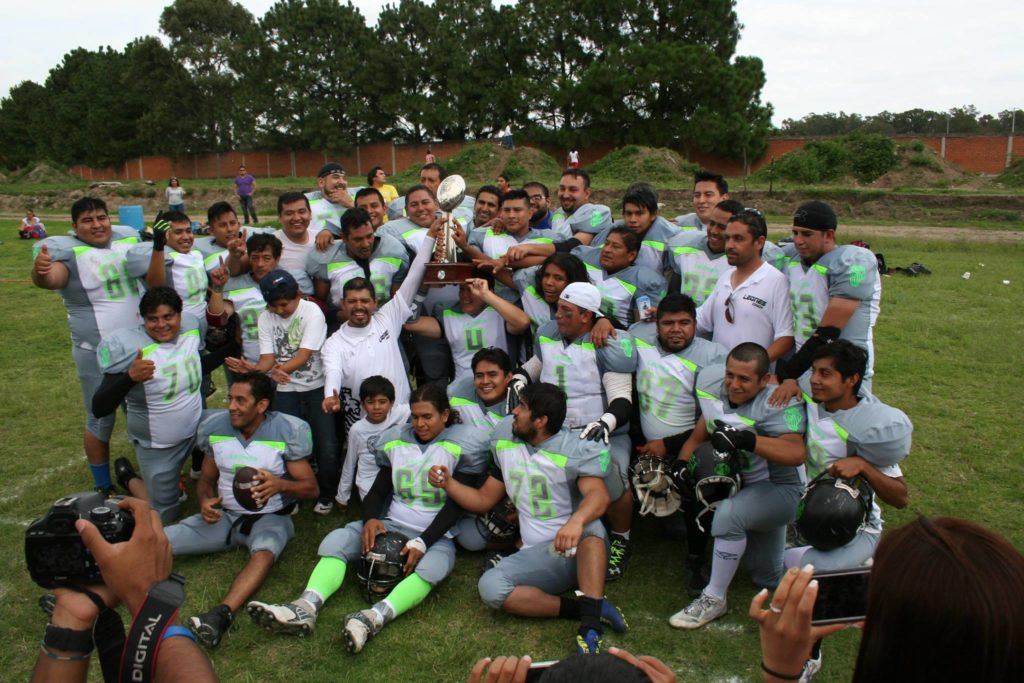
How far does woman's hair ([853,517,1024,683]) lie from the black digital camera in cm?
177

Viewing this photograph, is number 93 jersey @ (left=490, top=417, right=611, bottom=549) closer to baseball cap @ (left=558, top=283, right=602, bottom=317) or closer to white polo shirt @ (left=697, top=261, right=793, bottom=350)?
baseball cap @ (left=558, top=283, right=602, bottom=317)

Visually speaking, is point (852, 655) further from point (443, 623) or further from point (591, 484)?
point (443, 623)

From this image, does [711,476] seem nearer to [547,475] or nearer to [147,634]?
[547,475]

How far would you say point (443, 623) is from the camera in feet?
14.2

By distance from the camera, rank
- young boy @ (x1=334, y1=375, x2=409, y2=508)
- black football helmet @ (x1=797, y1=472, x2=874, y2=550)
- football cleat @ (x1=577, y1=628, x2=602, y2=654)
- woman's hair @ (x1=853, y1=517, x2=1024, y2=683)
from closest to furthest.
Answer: woman's hair @ (x1=853, y1=517, x2=1024, y2=683), black football helmet @ (x1=797, y1=472, x2=874, y2=550), football cleat @ (x1=577, y1=628, x2=602, y2=654), young boy @ (x1=334, y1=375, x2=409, y2=508)

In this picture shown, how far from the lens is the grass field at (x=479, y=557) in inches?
158

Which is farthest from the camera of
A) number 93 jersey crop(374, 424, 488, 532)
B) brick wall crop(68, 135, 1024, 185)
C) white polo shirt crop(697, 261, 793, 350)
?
brick wall crop(68, 135, 1024, 185)

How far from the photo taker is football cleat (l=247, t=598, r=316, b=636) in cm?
414

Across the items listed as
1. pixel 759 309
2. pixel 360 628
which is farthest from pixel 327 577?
pixel 759 309

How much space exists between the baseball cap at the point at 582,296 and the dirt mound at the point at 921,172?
31.2m

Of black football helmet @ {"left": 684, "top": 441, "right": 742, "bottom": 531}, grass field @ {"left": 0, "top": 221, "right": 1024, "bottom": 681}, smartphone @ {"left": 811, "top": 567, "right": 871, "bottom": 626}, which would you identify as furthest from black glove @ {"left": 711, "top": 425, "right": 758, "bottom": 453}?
smartphone @ {"left": 811, "top": 567, "right": 871, "bottom": 626}

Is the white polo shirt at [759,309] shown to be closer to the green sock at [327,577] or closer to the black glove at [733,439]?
the black glove at [733,439]

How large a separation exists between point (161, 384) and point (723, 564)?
13.1 feet

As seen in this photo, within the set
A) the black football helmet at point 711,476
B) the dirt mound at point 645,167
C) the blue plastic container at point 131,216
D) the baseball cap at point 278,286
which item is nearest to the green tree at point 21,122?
the dirt mound at point 645,167
